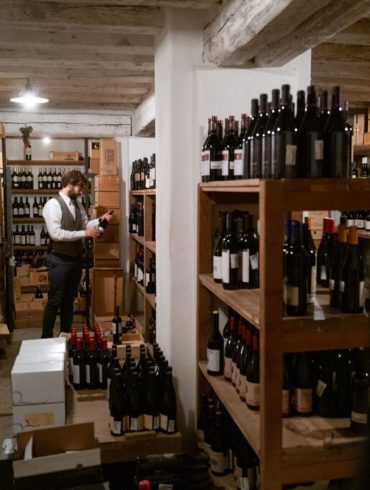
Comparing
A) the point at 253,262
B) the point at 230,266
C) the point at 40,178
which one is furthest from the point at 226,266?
the point at 40,178

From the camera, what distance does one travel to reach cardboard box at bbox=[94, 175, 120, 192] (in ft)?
20.0

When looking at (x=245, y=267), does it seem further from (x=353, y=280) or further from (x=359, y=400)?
(x=359, y=400)

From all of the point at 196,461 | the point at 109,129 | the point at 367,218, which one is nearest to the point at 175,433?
the point at 196,461

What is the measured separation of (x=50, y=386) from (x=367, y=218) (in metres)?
3.60

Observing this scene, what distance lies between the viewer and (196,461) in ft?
8.61

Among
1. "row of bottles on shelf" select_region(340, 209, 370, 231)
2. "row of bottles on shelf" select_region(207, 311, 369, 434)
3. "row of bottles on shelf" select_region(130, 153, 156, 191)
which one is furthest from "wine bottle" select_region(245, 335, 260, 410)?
"row of bottles on shelf" select_region(340, 209, 370, 231)

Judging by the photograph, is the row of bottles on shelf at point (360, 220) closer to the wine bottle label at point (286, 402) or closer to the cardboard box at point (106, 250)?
the cardboard box at point (106, 250)

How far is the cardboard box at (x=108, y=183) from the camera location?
611 cm

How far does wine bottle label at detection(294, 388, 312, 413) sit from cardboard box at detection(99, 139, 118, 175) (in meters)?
4.49

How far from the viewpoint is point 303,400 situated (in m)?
2.14

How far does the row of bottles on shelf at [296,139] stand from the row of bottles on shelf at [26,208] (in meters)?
5.27

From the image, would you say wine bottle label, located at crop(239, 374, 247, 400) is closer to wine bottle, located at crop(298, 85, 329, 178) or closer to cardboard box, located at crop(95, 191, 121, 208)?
wine bottle, located at crop(298, 85, 329, 178)

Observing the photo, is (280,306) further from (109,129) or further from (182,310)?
(109,129)

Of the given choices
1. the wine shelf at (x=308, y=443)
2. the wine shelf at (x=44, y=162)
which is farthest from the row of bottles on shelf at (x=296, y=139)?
the wine shelf at (x=44, y=162)
